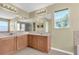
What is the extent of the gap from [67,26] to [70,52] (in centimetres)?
48

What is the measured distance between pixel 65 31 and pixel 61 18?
0.83 feet

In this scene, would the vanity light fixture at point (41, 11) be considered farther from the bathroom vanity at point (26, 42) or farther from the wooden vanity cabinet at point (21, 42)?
the wooden vanity cabinet at point (21, 42)

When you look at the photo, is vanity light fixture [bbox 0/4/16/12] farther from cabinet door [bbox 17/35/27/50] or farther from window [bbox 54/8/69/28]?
window [bbox 54/8/69/28]

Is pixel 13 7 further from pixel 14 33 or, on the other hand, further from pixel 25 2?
pixel 14 33

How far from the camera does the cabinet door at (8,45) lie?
5.47ft

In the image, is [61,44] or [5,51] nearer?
[5,51]

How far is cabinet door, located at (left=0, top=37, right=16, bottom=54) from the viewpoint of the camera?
1.67 meters

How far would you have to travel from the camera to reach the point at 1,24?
1701mm

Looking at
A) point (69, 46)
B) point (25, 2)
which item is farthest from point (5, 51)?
point (69, 46)

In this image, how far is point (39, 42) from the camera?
6.19ft

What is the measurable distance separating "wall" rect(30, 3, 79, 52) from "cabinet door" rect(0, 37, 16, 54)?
60cm

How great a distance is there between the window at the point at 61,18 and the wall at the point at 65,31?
6 cm

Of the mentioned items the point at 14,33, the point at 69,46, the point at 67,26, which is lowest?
the point at 69,46

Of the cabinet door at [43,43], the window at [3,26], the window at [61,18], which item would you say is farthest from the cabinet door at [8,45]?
the window at [61,18]
